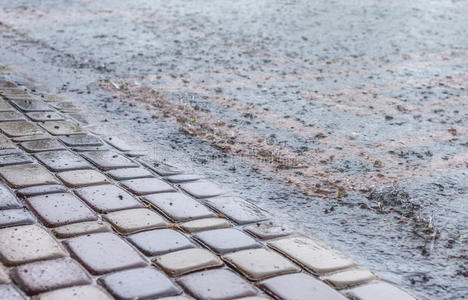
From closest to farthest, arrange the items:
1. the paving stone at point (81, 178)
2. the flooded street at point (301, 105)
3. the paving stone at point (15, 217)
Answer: the paving stone at point (15, 217) → the flooded street at point (301, 105) → the paving stone at point (81, 178)

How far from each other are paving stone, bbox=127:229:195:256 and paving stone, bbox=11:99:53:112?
2204 mm

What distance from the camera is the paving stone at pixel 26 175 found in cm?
325

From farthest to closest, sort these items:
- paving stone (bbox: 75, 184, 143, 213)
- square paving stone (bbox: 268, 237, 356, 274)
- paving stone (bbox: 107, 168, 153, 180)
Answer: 1. paving stone (bbox: 107, 168, 153, 180)
2. paving stone (bbox: 75, 184, 143, 213)
3. square paving stone (bbox: 268, 237, 356, 274)

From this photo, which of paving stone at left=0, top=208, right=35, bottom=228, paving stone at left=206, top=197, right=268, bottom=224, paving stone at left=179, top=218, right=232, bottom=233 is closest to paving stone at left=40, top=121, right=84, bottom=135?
paving stone at left=0, top=208, right=35, bottom=228

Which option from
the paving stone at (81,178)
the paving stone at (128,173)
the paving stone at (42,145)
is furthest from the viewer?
the paving stone at (42,145)

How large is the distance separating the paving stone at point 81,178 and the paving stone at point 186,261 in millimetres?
924

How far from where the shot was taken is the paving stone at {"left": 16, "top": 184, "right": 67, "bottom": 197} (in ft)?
10.3

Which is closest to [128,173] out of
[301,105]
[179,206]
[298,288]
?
[179,206]

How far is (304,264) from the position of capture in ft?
8.88

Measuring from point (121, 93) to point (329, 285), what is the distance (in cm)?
343

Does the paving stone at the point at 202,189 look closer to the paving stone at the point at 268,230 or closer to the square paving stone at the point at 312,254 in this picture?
the paving stone at the point at 268,230

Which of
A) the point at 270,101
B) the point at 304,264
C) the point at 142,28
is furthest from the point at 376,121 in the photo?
the point at 142,28

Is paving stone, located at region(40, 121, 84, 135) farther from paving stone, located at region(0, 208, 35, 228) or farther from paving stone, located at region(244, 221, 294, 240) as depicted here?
paving stone, located at region(244, 221, 294, 240)

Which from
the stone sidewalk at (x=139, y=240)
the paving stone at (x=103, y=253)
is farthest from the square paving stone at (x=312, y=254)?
the paving stone at (x=103, y=253)
